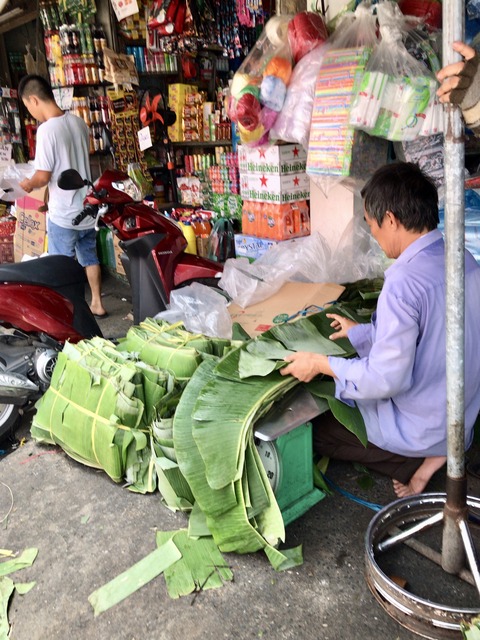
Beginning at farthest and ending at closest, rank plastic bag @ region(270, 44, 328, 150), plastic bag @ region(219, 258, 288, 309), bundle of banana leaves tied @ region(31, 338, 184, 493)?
1. plastic bag @ region(219, 258, 288, 309)
2. plastic bag @ region(270, 44, 328, 150)
3. bundle of banana leaves tied @ region(31, 338, 184, 493)

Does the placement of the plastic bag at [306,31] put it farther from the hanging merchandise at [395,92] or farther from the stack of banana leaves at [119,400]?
the stack of banana leaves at [119,400]

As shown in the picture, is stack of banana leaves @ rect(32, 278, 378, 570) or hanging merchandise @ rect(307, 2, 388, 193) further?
hanging merchandise @ rect(307, 2, 388, 193)

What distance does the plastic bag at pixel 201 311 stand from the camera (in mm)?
3072

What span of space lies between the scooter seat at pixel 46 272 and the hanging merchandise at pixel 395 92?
75.9 inches

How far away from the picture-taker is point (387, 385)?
1.89 m

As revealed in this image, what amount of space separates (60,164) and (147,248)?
156 cm

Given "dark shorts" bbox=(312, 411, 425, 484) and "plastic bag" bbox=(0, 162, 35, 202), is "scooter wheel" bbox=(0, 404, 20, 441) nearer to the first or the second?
"dark shorts" bbox=(312, 411, 425, 484)

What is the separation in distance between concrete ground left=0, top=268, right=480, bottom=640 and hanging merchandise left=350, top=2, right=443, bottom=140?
155 centimetres

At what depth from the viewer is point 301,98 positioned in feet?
9.87

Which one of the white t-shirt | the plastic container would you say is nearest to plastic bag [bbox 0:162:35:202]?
the white t-shirt

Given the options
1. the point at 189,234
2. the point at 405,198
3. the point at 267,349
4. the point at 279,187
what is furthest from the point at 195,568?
the point at 189,234

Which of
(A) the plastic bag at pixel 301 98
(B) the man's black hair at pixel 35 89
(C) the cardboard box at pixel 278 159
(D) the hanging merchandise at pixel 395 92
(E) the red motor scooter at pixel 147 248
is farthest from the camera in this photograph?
(B) the man's black hair at pixel 35 89

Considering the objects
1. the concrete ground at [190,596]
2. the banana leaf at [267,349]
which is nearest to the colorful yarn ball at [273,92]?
the banana leaf at [267,349]

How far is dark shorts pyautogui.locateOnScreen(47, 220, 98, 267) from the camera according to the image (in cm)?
491
